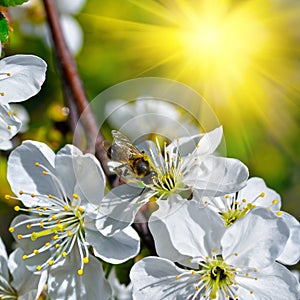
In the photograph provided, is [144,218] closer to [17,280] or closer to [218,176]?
[218,176]

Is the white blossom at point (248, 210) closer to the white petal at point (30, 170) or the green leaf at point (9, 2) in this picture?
the white petal at point (30, 170)

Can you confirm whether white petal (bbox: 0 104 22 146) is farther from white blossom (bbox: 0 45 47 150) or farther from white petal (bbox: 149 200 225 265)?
white petal (bbox: 149 200 225 265)

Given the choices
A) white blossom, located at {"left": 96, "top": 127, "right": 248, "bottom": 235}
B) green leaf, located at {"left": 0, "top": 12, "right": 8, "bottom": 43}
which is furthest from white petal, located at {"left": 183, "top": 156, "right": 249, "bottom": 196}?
green leaf, located at {"left": 0, "top": 12, "right": 8, "bottom": 43}

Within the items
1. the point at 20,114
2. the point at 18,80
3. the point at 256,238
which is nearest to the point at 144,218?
the point at 256,238

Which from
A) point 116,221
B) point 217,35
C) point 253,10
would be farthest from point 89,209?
point 253,10

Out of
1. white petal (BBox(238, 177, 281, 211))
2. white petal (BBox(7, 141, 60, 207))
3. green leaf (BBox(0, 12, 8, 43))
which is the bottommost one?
white petal (BBox(238, 177, 281, 211))

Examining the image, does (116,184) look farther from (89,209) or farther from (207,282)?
(207,282)
